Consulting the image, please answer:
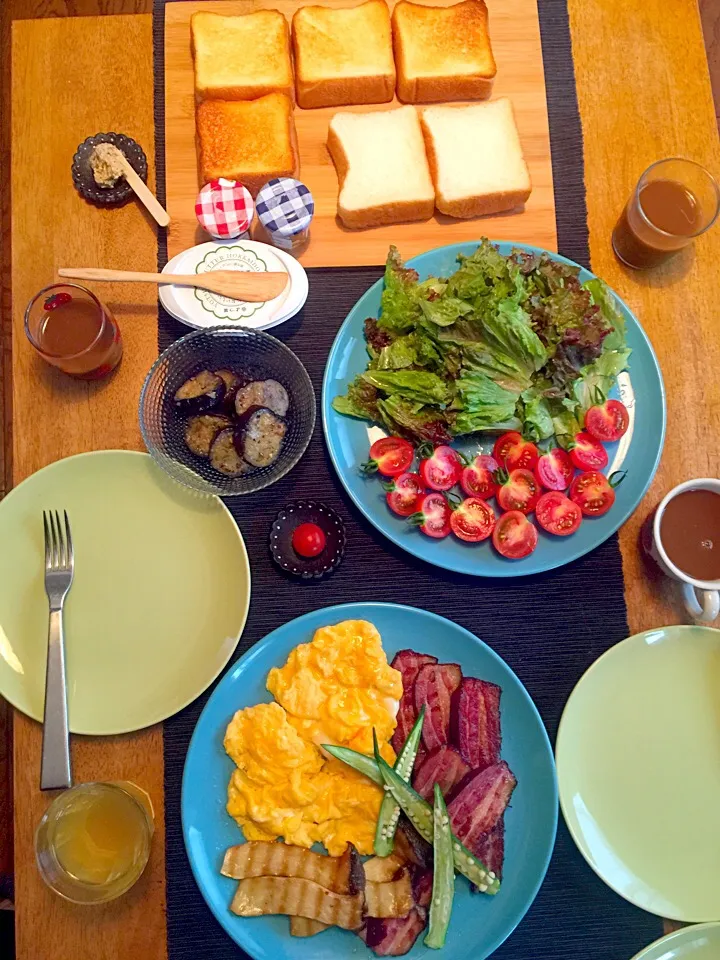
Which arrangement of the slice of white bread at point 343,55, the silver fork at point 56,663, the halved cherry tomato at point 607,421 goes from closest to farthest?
the silver fork at point 56,663 < the halved cherry tomato at point 607,421 < the slice of white bread at point 343,55

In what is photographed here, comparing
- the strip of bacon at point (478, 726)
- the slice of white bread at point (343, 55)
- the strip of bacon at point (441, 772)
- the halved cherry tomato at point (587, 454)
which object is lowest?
the strip of bacon at point (441, 772)

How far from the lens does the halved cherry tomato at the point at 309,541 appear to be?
2111mm

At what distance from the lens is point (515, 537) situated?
211 cm

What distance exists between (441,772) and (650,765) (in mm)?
642

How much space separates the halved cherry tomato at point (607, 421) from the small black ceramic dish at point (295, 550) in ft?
2.77

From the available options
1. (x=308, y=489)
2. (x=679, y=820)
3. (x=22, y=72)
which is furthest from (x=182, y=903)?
(x=22, y=72)

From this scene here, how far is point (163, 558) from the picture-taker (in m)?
2.16

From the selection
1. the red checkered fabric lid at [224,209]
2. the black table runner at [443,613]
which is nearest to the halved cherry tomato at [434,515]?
the black table runner at [443,613]

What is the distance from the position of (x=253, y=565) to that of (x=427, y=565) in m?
0.55

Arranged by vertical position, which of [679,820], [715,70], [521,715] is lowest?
[679,820]

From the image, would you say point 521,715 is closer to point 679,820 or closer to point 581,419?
point 679,820

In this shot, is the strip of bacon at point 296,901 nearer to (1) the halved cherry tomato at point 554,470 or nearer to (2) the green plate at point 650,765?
(2) the green plate at point 650,765

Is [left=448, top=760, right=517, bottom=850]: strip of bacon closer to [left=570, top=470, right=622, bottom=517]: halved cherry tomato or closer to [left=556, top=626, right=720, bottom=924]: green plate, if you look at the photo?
[left=556, top=626, right=720, bottom=924]: green plate

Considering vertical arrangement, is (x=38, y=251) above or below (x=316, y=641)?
above
